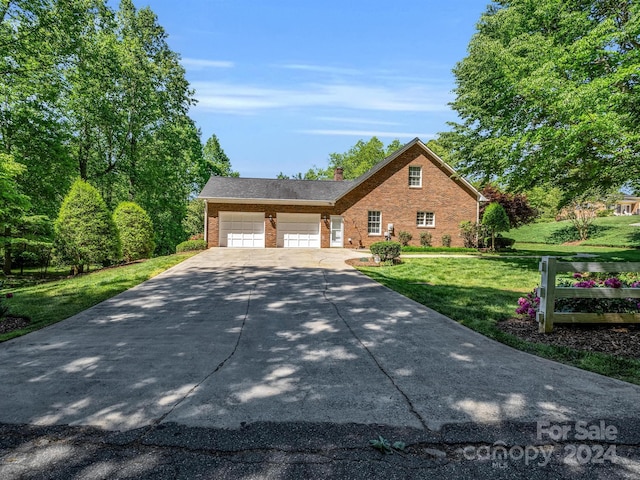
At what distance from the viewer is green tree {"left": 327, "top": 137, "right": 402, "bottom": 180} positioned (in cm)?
5612

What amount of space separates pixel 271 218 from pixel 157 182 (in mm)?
11365

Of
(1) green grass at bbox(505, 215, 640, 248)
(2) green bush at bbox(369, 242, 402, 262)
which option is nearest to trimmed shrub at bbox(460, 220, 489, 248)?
(2) green bush at bbox(369, 242, 402, 262)

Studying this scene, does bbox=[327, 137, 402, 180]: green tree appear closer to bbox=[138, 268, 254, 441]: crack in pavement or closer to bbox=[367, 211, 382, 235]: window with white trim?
bbox=[367, 211, 382, 235]: window with white trim

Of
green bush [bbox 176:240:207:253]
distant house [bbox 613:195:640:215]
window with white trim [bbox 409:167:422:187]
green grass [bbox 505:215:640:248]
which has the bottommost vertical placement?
green bush [bbox 176:240:207:253]

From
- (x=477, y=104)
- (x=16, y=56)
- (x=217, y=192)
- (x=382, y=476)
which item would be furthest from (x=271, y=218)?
(x=382, y=476)

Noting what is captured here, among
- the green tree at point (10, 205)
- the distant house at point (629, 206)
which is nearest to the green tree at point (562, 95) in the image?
the green tree at point (10, 205)

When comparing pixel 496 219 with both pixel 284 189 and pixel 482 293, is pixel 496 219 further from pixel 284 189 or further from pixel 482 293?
pixel 482 293

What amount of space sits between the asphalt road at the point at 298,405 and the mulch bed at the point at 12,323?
3.30 feet

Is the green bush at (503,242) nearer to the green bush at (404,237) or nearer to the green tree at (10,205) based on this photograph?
the green bush at (404,237)

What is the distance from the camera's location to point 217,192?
23.6m

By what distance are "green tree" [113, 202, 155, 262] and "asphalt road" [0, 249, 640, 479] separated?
13395mm

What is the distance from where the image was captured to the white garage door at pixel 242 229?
23.3m

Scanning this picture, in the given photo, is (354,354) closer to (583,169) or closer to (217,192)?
(583,169)

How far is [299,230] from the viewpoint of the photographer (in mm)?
24125
